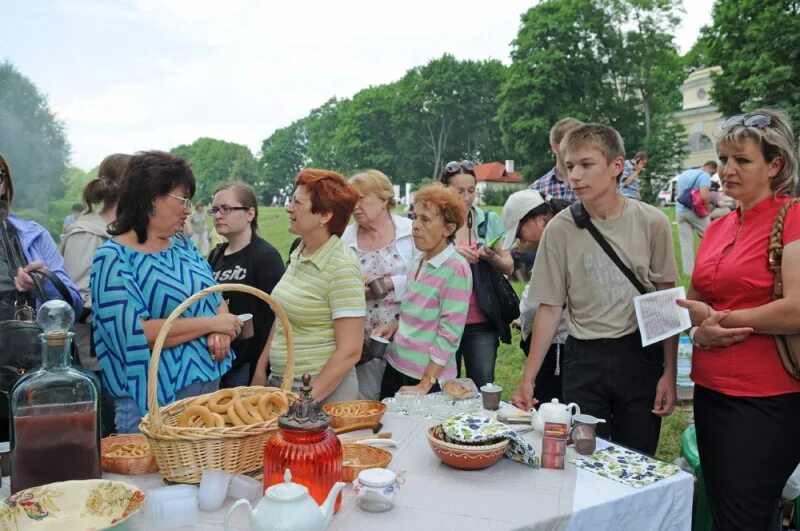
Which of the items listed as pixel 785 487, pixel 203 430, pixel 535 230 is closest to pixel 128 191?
pixel 203 430

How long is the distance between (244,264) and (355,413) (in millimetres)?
1750

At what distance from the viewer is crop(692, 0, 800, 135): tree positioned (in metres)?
25.0

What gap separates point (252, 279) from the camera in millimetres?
3738

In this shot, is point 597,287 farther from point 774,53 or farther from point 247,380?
point 774,53

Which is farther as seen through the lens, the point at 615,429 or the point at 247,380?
the point at 247,380

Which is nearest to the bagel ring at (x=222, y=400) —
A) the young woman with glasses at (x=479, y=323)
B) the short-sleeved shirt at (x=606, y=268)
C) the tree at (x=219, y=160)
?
the short-sleeved shirt at (x=606, y=268)

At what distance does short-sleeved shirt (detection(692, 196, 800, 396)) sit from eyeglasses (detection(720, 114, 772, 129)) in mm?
289

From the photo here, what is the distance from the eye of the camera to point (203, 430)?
1.73 m

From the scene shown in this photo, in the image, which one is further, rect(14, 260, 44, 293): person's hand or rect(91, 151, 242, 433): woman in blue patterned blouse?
rect(14, 260, 44, 293): person's hand

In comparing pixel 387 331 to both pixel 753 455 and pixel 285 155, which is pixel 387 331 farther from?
pixel 285 155

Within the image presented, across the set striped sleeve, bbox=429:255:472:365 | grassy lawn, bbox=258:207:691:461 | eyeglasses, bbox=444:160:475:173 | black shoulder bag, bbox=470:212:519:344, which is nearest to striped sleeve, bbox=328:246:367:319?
striped sleeve, bbox=429:255:472:365

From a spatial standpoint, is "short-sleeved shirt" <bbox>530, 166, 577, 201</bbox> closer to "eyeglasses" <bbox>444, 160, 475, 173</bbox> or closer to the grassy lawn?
"eyeglasses" <bbox>444, 160, 475, 173</bbox>

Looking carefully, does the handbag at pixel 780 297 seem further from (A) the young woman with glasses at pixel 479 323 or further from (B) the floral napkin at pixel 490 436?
(A) the young woman with glasses at pixel 479 323

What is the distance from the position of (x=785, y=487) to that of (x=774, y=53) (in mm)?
28451
